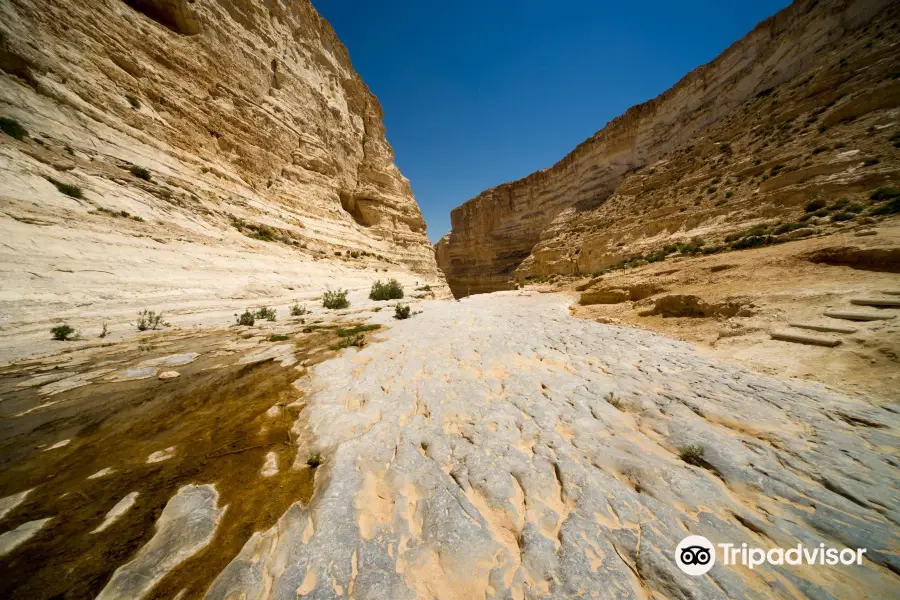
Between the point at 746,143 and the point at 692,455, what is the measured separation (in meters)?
28.0

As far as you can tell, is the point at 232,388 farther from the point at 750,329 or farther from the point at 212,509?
the point at 750,329

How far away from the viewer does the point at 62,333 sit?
20.0 feet

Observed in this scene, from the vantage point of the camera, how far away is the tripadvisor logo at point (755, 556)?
1.64 m

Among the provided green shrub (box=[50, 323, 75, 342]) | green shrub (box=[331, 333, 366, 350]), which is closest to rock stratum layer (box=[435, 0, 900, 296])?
green shrub (box=[331, 333, 366, 350])

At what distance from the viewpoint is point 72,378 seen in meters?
4.55

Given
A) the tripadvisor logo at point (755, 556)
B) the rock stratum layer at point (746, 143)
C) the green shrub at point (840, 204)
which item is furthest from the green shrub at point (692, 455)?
the rock stratum layer at point (746, 143)

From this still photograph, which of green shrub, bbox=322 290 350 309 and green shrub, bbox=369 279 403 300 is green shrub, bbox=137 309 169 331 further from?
green shrub, bbox=369 279 403 300

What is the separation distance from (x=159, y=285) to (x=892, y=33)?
38356mm

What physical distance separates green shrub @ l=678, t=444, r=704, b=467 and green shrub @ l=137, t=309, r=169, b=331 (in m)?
11.3

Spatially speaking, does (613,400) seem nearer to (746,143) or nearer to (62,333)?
(62,333)

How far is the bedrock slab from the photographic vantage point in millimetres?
1593

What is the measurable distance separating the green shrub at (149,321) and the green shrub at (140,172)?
7410 mm

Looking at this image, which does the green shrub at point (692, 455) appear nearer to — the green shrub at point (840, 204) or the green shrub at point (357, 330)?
the green shrub at point (357, 330)

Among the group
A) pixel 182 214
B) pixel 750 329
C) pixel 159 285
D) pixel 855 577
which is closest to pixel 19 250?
pixel 159 285
